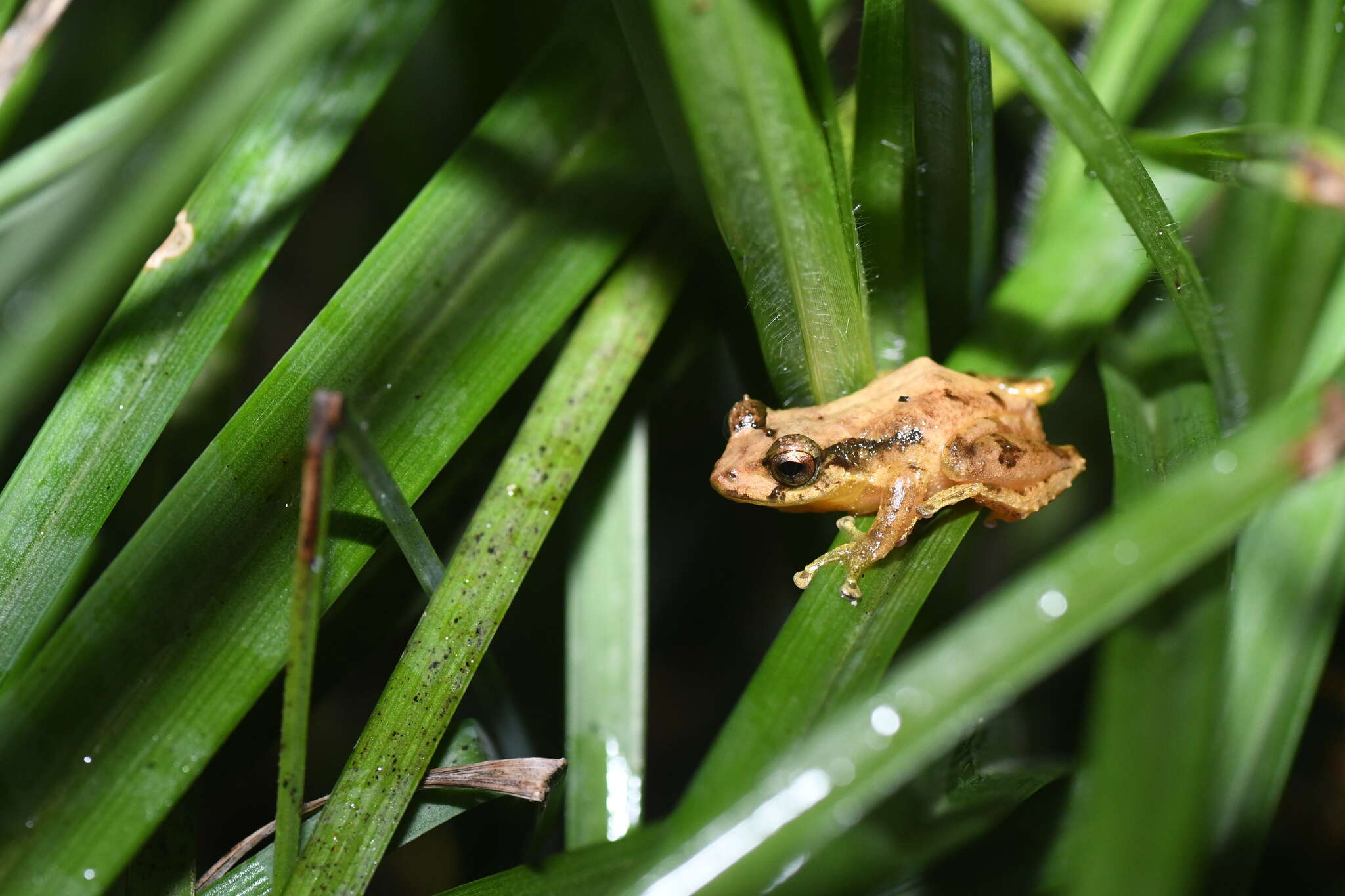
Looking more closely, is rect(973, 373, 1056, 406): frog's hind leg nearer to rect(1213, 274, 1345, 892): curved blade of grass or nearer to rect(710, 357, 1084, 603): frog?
rect(710, 357, 1084, 603): frog

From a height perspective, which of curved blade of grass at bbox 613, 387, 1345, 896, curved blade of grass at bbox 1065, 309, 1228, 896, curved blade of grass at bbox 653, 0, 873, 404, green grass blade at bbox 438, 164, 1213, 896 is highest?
curved blade of grass at bbox 653, 0, 873, 404

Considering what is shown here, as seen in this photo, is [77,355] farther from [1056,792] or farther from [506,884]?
[1056,792]

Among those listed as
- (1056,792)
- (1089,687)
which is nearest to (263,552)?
(1056,792)

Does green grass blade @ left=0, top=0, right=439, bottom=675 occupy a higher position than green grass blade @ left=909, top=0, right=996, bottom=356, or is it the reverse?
green grass blade @ left=0, top=0, right=439, bottom=675

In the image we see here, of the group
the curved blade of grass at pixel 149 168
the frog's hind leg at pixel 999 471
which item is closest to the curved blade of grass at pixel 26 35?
the curved blade of grass at pixel 149 168

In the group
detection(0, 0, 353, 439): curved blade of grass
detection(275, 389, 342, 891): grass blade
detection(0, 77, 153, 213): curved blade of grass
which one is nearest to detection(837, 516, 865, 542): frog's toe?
detection(275, 389, 342, 891): grass blade

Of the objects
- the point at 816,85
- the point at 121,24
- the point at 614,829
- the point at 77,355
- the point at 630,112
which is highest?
the point at 121,24

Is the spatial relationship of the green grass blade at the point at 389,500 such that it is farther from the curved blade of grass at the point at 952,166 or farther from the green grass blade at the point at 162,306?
the curved blade of grass at the point at 952,166
